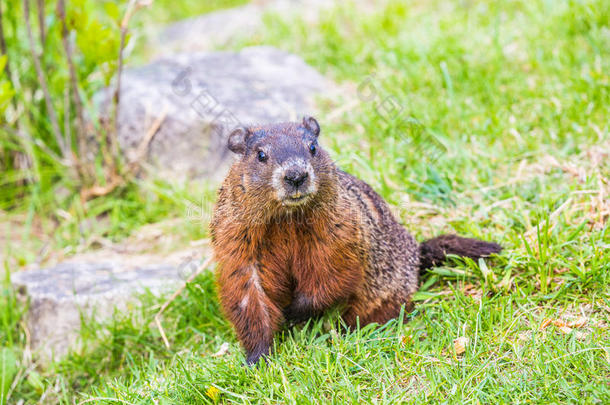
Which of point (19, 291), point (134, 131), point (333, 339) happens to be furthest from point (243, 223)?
point (134, 131)

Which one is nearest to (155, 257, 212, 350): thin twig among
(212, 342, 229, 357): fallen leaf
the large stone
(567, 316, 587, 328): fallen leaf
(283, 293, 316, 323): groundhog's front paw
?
(212, 342, 229, 357): fallen leaf

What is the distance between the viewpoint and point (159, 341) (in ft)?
13.1

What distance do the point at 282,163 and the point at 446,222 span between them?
1.63 meters

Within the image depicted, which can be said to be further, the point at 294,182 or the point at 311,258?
the point at 311,258

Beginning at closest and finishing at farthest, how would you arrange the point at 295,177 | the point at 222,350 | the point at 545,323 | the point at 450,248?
1. the point at 295,177
2. the point at 545,323
3. the point at 222,350
4. the point at 450,248

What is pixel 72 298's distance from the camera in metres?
4.26

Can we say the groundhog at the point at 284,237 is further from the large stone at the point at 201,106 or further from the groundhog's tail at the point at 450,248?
the large stone at the point at 201,106

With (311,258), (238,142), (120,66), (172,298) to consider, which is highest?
(120,66)

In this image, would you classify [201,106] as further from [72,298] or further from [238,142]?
[238,142]

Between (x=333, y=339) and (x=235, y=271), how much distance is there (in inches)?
23.0

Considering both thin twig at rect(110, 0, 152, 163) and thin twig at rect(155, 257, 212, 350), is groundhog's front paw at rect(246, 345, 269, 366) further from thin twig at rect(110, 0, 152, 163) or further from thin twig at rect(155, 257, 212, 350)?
thin twig at rect(110, 0, 152, 163)

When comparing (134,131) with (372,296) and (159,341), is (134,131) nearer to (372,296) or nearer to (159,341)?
(159,341)

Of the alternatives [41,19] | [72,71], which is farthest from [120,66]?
[41,19]

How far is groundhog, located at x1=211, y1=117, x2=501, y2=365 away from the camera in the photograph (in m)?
3.06
